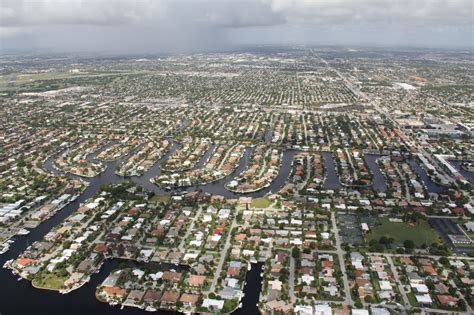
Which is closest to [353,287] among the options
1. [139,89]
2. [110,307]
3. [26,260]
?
[110,307]

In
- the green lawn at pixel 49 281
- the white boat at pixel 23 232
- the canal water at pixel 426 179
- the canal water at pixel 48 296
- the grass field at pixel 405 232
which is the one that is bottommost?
the canal water at pixel 48 296

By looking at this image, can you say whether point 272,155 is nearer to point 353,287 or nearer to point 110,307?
point 353,287

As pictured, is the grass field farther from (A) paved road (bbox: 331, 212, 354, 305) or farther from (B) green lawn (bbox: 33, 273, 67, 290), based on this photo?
(B) green lawn (bbox: 33, 273, 67, 290)

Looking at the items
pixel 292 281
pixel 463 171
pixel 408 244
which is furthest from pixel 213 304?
pixel 463 171

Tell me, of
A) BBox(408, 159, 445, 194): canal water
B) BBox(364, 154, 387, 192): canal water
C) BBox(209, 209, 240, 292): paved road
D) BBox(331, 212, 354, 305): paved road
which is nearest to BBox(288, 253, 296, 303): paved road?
BBox(331, 212, 354, 305): paved road

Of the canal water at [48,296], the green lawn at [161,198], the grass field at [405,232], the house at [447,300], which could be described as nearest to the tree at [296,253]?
the canal water at [48,296]

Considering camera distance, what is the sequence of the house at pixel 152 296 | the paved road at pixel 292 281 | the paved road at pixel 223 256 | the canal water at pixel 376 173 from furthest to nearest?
the canal water at pixel 376 173 < the paved road at pixel 223 256 < the paved road at pixel 292 281 < the house at pixel 152 296

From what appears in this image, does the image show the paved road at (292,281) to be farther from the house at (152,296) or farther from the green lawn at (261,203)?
the house at (152,296)
